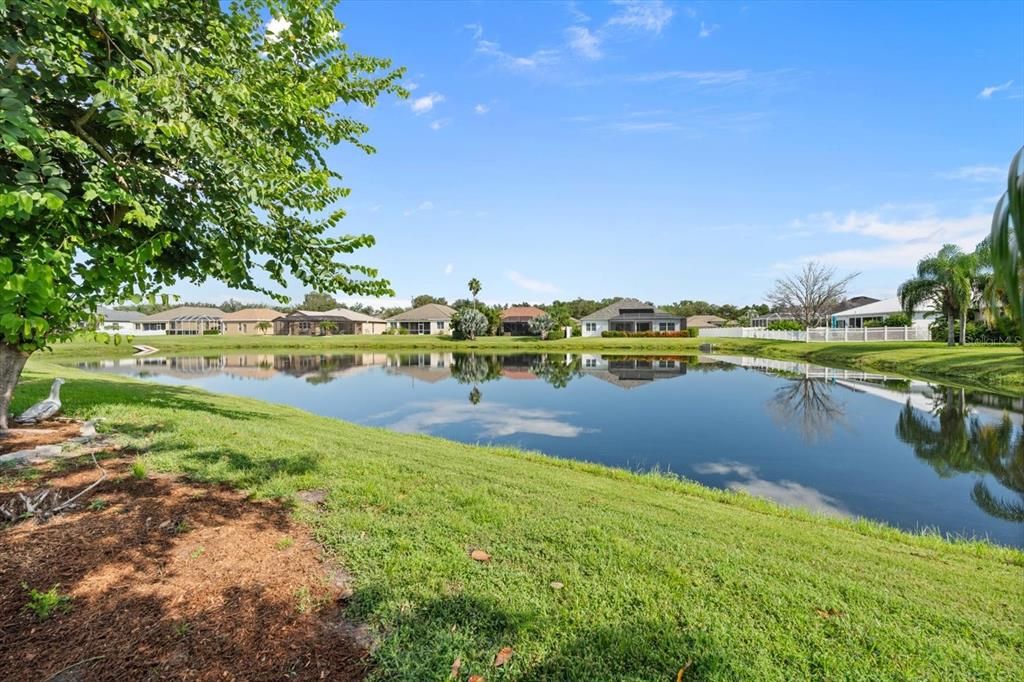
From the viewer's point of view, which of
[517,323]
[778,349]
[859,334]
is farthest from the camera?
[517,323]

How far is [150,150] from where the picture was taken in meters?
5.00

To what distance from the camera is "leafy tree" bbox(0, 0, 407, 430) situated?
11.8ft

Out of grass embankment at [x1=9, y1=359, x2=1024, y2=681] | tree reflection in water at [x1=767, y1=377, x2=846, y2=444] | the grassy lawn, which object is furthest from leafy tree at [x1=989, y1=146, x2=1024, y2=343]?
tree reflection in water at [x1=767, y1=377, x2=846, y2=444]

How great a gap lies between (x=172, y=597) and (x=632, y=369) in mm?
32696

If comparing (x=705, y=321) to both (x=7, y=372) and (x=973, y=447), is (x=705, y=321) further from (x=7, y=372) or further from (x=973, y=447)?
(x=7, y=372)

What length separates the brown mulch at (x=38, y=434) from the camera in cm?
623

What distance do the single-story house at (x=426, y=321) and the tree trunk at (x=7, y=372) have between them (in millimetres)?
68676

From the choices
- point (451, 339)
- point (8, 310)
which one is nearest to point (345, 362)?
point (451, 339)

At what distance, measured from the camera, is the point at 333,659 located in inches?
114

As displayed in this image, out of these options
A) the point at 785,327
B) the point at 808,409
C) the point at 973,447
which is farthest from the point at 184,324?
the point at 973,447

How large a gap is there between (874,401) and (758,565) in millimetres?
19350

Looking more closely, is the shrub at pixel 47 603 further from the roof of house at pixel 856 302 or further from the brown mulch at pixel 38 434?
the roof of house at pixel 856 302

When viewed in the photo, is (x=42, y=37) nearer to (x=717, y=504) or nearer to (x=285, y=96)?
(x=285, y=96)

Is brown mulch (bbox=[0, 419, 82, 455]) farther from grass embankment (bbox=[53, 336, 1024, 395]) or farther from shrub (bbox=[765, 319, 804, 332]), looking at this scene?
shrub (bbox=[765, 319, 804, 332])
